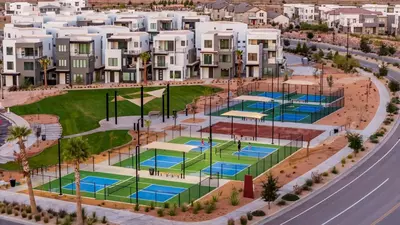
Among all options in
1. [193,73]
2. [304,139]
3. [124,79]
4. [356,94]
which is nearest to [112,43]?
[124,79]

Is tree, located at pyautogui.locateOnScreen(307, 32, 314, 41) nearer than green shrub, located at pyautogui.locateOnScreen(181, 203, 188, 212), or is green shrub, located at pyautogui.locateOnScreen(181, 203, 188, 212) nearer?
green shrub, located at pyautogui.locateOnScreen(181, 203, 188, 212)

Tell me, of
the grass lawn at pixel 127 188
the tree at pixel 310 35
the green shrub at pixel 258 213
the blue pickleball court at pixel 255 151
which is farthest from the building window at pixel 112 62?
the tree at pixel 310 35

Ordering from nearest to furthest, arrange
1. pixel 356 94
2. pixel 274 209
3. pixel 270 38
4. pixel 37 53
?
pixel 274 209
pixel 356 94
pixel 37 53
pixel 270 38

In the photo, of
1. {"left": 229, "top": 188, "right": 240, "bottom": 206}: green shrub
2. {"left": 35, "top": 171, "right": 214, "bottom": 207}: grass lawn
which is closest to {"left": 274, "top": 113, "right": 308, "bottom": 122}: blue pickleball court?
{"left": 35, "top": 171, "right": 214, "bottom": 207}: grass lawn

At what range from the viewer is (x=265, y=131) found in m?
61.8

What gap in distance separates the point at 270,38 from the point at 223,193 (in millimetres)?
58021

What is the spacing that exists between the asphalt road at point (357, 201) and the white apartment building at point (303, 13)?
135 meters

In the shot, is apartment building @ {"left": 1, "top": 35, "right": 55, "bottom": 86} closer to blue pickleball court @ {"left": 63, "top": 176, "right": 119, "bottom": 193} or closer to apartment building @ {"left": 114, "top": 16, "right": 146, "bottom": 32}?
apartment building @ {"left": 114, "top": 16, "right": 146, "bottom": 32}

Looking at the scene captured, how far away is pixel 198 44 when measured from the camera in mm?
103562

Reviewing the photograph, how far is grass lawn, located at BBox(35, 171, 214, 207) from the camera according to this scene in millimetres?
41531

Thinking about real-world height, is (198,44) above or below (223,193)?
above

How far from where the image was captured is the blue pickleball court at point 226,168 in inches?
1874

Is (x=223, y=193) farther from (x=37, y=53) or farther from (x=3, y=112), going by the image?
(x=37, y=53)

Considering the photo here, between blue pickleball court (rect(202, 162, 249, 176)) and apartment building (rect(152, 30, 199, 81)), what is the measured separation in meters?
45.6
